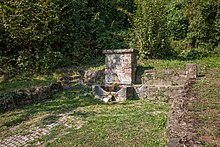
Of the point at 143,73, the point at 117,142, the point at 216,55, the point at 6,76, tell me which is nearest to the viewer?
the point at 117,142

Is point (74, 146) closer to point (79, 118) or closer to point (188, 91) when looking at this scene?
point (79, 118)

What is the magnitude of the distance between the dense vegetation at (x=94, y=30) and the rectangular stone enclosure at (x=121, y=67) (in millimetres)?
2333

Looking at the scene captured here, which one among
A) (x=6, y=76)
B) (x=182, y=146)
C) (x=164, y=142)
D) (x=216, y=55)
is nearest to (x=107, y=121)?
(x=164, y=142)

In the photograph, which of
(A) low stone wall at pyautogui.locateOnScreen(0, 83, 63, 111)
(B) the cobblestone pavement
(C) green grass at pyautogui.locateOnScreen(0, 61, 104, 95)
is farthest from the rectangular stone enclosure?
(B) the cobblestone pavement

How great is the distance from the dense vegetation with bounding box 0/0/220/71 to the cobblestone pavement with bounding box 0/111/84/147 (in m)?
5.78

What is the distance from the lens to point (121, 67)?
28.9ft

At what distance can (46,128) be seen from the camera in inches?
207

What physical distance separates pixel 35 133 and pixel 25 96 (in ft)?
9.40

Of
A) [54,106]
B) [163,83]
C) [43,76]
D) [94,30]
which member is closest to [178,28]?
[94,30]

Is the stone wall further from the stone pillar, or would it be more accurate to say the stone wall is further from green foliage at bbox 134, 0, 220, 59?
green foliage at bbox 134, 0, 220, 59

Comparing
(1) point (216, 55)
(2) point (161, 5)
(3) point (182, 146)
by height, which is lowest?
(3) point (182, 146)

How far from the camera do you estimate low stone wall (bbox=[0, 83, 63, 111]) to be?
7055 millimetres

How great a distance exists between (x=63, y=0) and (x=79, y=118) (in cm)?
838

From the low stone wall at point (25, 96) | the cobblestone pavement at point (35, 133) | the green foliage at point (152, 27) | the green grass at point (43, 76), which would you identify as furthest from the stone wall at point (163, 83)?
the low stone wall at point (25, 96)
